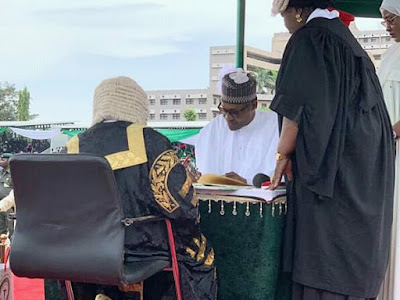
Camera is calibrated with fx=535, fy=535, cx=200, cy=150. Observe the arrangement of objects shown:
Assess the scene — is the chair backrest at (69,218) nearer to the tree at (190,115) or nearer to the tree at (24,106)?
the tree at (190,115)

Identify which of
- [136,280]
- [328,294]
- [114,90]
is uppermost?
[114,90]

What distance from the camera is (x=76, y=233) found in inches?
71.7

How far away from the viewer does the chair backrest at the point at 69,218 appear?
1770 mm

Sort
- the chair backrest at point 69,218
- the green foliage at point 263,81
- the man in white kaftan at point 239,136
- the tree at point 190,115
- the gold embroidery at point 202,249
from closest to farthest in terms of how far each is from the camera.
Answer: the chair backrest at point 69,218, the gold embroidery at point 202,249, the man in white kaftan at point 239,136, the green foliage at point 263,81, the tree at point 190,115

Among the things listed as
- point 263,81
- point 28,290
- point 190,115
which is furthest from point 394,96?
point 190,115

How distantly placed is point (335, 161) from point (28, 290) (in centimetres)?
348

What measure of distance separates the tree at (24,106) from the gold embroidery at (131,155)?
27.2 meters

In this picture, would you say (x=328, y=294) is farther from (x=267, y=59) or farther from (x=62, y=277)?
(x=267, y=59)

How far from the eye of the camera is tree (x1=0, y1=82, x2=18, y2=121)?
28.0 meters

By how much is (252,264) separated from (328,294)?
1.04 feet

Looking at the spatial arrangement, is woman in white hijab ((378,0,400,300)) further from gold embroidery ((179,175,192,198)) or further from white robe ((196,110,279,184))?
gold embroidery ((179,175,192,198))

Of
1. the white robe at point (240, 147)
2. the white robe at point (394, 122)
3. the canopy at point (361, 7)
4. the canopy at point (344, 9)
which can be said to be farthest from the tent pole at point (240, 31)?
the white robe at point (394, 122)

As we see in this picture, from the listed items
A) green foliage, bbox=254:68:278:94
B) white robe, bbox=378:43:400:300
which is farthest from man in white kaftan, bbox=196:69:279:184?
white robe, bbox=378:43:400:300

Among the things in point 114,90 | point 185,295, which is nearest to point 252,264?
point 185,295
